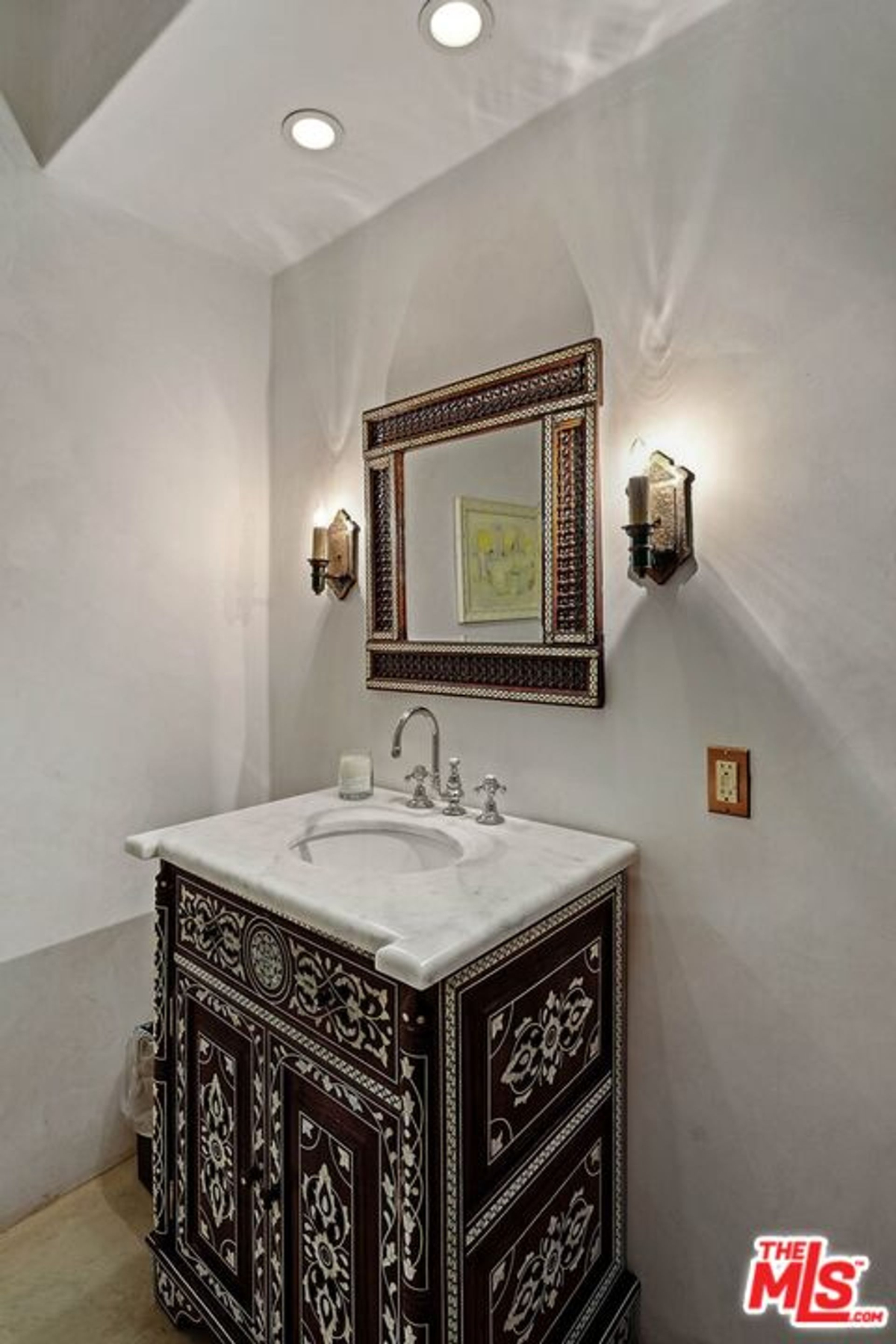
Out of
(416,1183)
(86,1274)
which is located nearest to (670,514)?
(416,1183)

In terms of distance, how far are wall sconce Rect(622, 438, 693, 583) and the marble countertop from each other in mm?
597

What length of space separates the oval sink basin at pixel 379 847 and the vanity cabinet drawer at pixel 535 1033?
357mm

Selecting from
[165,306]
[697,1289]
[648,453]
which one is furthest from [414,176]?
[697,1289]

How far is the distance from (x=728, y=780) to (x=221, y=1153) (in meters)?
1.27

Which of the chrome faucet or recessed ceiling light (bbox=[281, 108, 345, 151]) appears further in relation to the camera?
the chrome faucet

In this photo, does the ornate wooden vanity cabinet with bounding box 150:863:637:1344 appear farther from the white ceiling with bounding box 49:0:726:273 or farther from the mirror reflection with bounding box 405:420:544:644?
the white ceiling with bounding box 49:0:726:273

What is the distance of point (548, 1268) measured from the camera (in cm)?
123

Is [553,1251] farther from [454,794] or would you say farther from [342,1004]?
[454,794]

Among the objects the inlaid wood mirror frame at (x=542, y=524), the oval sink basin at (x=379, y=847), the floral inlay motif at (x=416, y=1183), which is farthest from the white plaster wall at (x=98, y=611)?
the floral inlay motif at (x=416, y=1183)

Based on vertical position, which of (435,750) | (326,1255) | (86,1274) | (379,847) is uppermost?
(435,750)

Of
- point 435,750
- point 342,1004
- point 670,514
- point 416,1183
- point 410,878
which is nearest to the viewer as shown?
point 416,1183

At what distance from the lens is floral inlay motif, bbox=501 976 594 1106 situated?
1.16m

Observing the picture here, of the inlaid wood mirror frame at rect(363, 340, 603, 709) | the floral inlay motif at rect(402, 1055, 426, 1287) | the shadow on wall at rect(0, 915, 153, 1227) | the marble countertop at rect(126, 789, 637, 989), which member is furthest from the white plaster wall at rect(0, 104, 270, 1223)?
the floral inlay motif at rect(402, 1055, 426, 1287)

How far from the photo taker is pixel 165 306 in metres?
2.05
